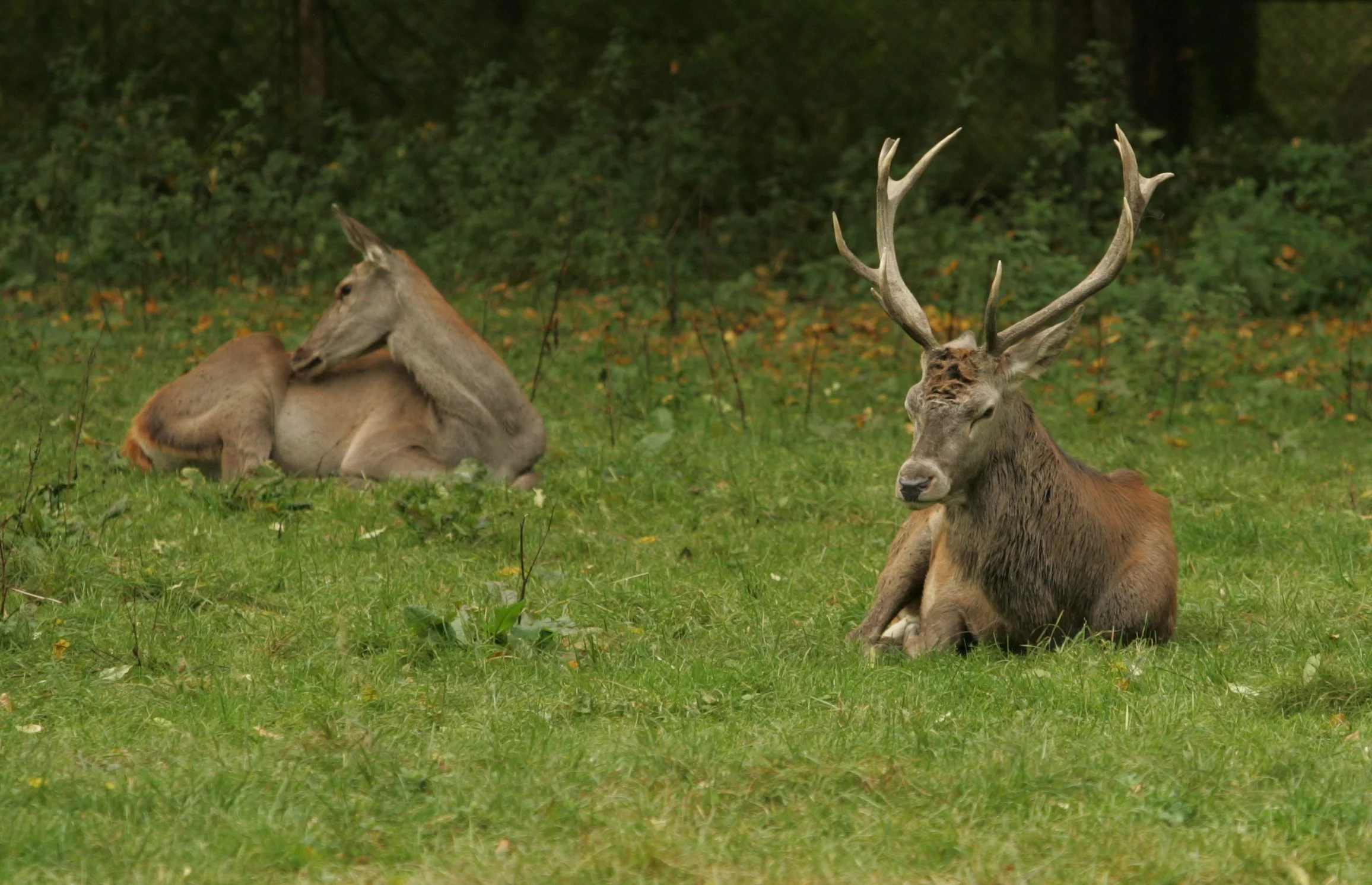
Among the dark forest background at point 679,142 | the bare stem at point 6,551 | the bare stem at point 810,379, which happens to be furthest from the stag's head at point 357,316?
the dark forest background at point 679,142

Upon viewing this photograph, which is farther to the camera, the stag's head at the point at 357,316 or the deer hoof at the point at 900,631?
the stag's head at the point at 357,316

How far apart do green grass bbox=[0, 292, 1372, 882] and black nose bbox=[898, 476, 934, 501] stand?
0.56 metres

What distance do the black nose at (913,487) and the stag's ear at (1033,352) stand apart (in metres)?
0.56

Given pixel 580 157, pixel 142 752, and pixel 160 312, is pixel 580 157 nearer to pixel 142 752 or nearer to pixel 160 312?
pixel 160 312

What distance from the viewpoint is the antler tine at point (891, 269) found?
647cm

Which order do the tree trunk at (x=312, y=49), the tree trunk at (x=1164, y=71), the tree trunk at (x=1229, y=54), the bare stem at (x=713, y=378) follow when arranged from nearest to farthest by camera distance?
the bare stem at (x=713, y=378)
the tree trunk at (x=1164, y=71)
the tree trunk at (x=312, y=49)
the tree trunk at (x=1229, y=54)

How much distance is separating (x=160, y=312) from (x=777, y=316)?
4.32 metres

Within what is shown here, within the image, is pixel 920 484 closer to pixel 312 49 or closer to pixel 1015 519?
pixel 1015 519

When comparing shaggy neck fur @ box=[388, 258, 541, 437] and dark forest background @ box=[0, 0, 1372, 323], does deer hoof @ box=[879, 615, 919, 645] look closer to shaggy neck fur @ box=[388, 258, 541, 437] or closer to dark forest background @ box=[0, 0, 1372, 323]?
shaggy neck fur @ box=[388, 258, 541, 437]

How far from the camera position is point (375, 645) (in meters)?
6.08

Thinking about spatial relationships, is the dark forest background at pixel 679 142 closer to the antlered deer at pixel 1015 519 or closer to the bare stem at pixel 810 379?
the bare stem at pixel 810 379

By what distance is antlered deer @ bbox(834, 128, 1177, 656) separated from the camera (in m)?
6.18

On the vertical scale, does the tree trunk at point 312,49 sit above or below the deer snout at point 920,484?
above

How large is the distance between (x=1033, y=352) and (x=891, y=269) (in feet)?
1.94
